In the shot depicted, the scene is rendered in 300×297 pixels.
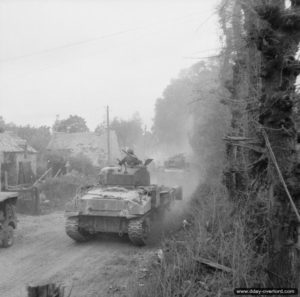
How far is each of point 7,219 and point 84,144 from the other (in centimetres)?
3228

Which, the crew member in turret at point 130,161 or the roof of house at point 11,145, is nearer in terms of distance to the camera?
the crew member in turret at point 130,161

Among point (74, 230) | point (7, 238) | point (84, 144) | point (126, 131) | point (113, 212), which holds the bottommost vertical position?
point (7, 238)

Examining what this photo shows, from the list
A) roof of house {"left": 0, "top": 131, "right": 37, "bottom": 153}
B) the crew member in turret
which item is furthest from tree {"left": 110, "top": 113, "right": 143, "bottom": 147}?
the crew member in turret

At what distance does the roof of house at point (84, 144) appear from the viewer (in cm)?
4075

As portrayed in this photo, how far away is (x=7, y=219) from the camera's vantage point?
1037 cm

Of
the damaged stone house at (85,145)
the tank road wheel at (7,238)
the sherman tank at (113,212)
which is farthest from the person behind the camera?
the damaged stone house at (85,145)

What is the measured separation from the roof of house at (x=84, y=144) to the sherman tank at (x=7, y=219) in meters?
29.3

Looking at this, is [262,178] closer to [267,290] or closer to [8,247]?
[267,290]

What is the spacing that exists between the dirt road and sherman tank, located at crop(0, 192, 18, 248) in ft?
0.79

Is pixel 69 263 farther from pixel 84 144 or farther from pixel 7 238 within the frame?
pixel 84 144

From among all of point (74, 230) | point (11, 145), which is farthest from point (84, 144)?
point (74, 230)

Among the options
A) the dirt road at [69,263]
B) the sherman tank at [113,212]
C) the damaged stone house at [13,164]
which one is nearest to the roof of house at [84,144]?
the damaged stone house at [13,164]

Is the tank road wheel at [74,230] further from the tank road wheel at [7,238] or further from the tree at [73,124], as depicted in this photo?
the tree at [73,124]

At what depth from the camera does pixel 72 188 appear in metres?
20.0
